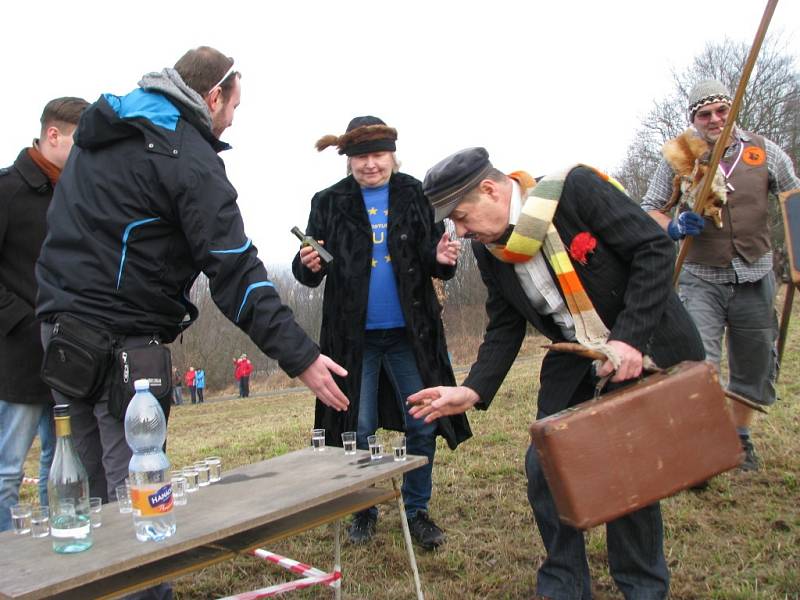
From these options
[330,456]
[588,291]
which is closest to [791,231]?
[588,291]

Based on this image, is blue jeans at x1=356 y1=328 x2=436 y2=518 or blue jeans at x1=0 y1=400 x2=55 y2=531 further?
blue jeans at x1=356 y1=328 x2=436 y2=518

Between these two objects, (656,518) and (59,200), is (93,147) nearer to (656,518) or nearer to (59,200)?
(59,200)

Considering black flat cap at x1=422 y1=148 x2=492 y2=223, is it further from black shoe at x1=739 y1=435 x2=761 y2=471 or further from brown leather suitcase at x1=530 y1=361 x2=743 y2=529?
black shoe at x1=739 y1=435 x2=761 y2=471

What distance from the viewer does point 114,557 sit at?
1.98m

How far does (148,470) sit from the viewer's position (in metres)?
Result: 2.23

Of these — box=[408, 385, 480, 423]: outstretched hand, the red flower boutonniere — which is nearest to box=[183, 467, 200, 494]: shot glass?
box=[408, 385, 480, 423]: outstretched hand

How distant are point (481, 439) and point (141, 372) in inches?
147

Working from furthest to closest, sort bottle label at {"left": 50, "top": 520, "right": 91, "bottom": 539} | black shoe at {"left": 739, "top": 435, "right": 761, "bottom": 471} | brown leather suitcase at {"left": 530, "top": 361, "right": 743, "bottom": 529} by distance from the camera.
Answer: black shoe at {"left": 739, "top": 435, "right": 761, "bottom": 471} < brown leather suitcase at {"left": 530, "top": 361, "right": 743, "bottom": 529} < bottle label at {"left": 50, "top": 520, "right": 91, "bottom": 539}

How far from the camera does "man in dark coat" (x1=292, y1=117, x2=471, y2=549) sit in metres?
3.99

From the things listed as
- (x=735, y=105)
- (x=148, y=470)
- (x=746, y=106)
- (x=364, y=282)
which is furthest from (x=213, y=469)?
(x=746, y=106)

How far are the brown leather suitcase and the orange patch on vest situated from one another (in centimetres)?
248

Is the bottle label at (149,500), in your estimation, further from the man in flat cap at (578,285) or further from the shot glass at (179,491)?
the man in flat cap at (578,285)

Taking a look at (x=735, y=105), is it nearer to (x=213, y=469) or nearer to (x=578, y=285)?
(x=578, y=285)

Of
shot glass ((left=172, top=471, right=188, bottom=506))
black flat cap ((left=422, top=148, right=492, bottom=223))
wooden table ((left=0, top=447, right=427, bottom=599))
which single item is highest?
black flat cap ((left=422, top=148, right=492, bottom=223))
